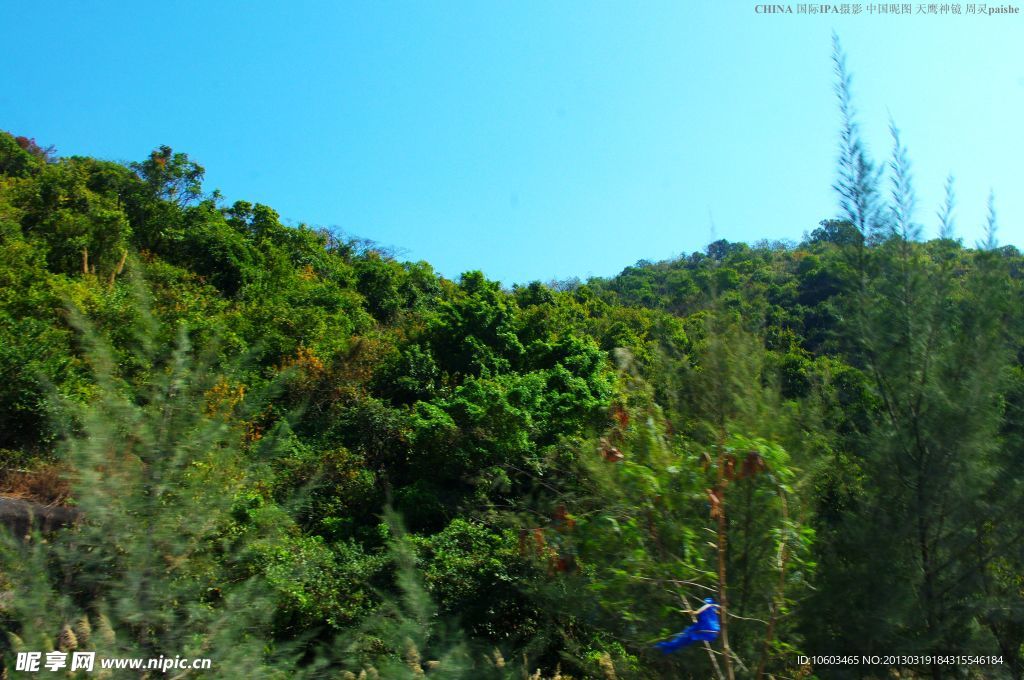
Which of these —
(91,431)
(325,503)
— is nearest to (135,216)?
(325,503)

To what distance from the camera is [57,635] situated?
9.52 ft

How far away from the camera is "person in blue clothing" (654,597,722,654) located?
10.4 ft

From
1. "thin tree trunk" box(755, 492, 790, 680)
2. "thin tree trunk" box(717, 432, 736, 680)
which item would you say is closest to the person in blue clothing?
"thin tree trunk" box(717, 432, 736, 680)

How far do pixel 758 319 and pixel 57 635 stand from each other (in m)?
4.41

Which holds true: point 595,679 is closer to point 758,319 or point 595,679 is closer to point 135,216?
point 758,319

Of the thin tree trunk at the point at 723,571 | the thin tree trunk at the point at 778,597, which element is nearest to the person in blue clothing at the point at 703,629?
the thin tree trunk at the point at 723,571

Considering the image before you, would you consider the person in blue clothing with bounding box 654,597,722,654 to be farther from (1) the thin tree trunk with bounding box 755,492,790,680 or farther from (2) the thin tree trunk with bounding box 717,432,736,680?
(1) the thin tree trunk with bounding box 755,492,790,680

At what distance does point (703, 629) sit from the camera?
3186mm

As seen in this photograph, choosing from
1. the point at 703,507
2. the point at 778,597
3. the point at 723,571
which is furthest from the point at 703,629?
the point at 703,507

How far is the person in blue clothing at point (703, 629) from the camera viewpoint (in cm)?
317

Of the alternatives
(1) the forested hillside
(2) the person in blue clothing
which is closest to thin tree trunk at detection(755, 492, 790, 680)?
(1) the forested hillside

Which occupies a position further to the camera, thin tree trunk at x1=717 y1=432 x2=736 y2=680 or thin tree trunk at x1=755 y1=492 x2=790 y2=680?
thin tree trunk at x1=755 y1=492 x2=790 y2=680

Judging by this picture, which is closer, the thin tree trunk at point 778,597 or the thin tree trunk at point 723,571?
the thin tree trunk at point 723,571

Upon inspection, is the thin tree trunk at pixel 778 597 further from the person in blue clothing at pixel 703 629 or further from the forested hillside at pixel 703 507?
the person in blue clothing at pixel 703 629
